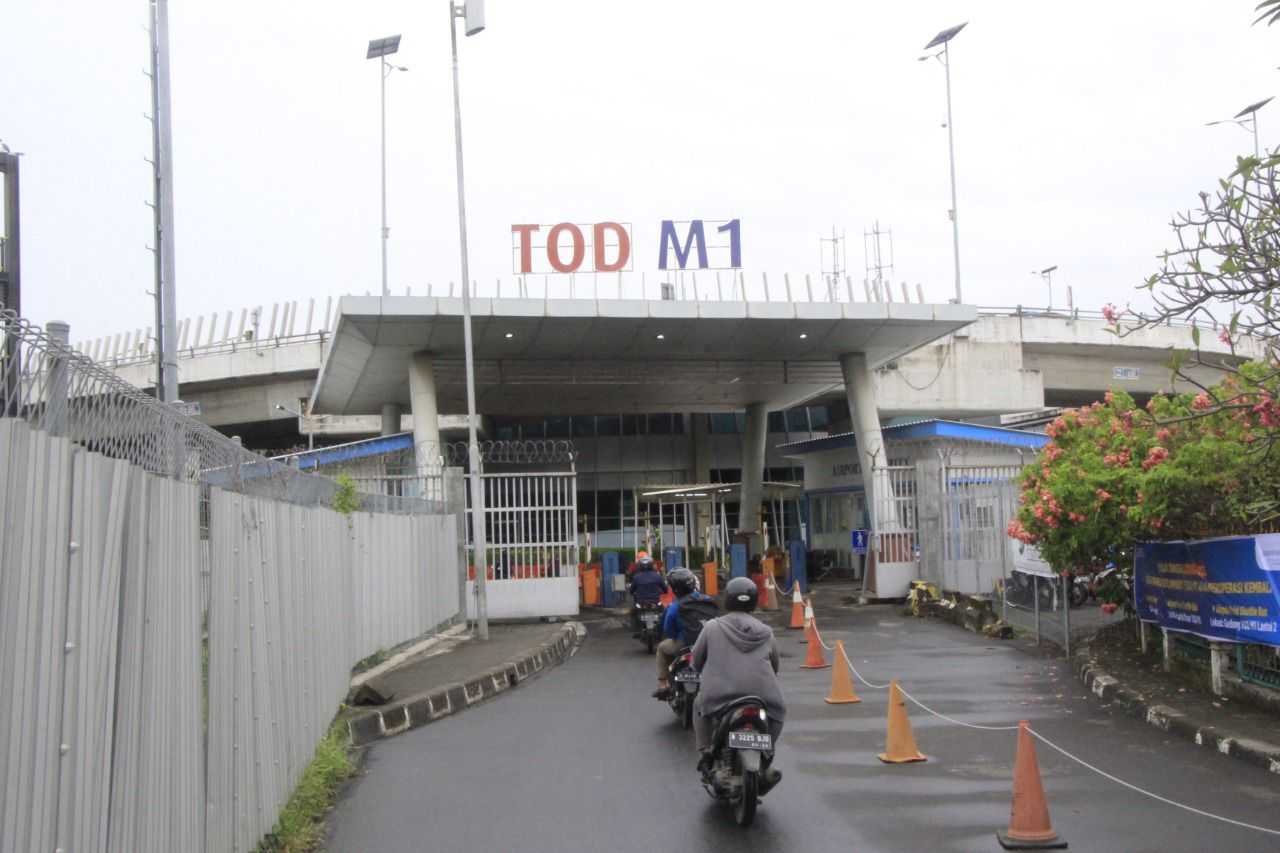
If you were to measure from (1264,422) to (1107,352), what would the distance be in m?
39.3

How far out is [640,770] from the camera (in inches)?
345

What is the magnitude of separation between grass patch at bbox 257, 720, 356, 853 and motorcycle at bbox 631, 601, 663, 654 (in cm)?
704

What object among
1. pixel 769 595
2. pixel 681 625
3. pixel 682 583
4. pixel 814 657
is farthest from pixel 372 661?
pixel 769 595

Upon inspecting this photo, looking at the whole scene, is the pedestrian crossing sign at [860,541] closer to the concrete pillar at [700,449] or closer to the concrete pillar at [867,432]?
the concrete pillar at [867,432]

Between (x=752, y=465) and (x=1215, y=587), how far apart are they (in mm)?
27305

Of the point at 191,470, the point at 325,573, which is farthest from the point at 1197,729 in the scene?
the point at 191,470

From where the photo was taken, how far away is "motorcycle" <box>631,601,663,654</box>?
Answer: 16.3m

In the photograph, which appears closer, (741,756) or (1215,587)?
(741,756)

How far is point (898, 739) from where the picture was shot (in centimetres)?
A: 880

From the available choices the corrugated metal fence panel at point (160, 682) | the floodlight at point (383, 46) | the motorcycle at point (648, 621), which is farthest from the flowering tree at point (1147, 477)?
the floodlight at point (383, 46)

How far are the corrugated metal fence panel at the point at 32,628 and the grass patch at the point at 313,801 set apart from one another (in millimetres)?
3276

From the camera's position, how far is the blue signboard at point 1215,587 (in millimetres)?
9117

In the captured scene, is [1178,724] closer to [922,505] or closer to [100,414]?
[100,414]

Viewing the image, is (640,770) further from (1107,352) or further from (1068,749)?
(1107,352)
